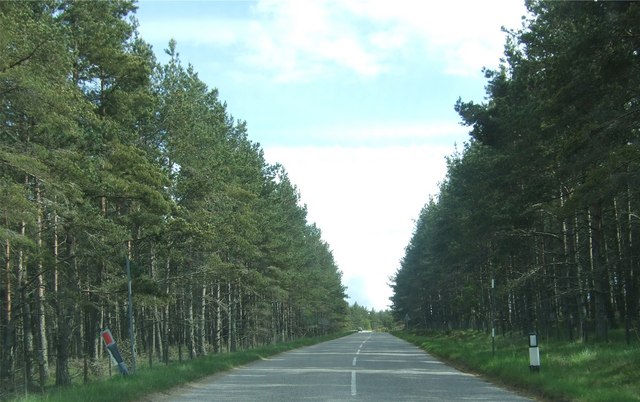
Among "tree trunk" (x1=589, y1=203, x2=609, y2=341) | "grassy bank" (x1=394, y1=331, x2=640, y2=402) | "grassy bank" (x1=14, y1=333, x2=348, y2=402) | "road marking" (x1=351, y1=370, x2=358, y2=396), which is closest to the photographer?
"grassy bank" (x1=394, y1=331, x2=640, y2=402)

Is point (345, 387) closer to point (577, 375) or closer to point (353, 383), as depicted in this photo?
point (353, 383)

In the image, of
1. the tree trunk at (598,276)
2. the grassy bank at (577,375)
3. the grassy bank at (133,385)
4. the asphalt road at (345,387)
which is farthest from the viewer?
the tree trunk at (598,276)

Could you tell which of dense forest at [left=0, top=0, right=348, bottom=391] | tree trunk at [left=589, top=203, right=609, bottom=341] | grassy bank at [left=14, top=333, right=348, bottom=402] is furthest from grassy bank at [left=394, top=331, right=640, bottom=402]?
dense forest at [left=0, top=0, right=348, bottom=391]

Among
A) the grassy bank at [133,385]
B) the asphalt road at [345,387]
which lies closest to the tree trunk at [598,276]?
the asphalt road at [345,387]

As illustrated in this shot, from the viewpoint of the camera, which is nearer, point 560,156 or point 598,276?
point 560,156

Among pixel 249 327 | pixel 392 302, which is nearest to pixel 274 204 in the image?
pixel 249 327

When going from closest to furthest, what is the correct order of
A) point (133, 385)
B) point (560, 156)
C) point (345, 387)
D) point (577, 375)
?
point (577, 375) → point (133, 385) → point (345, 387) → point (560, 156)

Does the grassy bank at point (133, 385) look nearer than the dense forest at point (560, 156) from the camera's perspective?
Yes

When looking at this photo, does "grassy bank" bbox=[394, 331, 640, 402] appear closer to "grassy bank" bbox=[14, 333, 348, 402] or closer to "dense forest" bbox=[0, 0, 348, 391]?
"grassy bank" bbox=[14, 333, 348, 402]

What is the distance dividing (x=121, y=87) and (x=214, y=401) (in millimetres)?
13472

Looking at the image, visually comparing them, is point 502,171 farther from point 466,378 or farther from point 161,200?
point 161,200

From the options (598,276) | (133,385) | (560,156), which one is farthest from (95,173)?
(598,276)

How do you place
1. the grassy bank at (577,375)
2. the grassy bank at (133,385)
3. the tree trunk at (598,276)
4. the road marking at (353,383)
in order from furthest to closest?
1. the tree trunk at (598,276)
2. the road marking at (353,383)
3. the grassy bank at (133,385)
4. the grassy bank at (577,375)

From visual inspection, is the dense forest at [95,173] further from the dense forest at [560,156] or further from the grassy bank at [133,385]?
the dense forest at [560,156]
